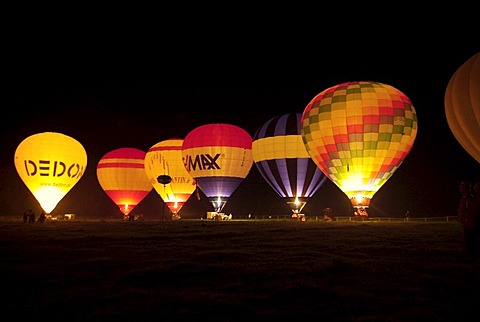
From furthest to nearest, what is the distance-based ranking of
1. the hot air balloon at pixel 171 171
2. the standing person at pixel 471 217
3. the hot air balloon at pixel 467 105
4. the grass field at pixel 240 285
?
the hot air balloon at pixel 171 171, the hot air balloon at pixel 467 105, the standing person at pixel 471 217, the grass field at pixel 240 285

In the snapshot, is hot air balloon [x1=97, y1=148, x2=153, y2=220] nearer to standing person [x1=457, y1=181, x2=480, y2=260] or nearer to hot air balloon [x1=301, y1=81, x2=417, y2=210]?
hot air balloon [x1=301, y1=81, x2=417, y2=210]

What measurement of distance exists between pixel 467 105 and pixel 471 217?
34.4 feet

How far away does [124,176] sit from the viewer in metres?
38.7

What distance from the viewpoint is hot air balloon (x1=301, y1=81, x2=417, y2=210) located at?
23.7 metres

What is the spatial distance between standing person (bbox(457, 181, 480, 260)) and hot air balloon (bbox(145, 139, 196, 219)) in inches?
1158

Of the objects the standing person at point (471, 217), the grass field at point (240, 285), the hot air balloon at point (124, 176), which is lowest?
the grass field at point (240, 285)

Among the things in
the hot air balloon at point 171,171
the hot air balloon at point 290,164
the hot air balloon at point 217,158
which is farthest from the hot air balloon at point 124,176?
the hot air balloon at point 290,164

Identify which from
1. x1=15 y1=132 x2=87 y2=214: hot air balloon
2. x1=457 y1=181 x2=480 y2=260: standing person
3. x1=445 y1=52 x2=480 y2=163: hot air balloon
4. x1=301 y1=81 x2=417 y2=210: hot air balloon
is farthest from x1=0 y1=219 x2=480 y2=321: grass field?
x1=15 y1=132 x2=87 y2=214: hot air balloon


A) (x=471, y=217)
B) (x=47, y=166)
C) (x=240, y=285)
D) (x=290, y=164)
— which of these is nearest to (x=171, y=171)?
(x=47, y=166)

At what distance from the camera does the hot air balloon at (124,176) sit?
38.7 m

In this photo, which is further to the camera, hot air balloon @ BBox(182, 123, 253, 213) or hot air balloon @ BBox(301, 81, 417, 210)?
hot air balloon @ BBox(182, 123, 253, 213)

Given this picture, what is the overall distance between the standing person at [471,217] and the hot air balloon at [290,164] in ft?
73.6

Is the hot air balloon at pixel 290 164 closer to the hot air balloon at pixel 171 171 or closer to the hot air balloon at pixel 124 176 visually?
the hot air balloon at pixel 171 171

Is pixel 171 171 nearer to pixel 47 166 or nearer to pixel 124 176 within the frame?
pixel 124 176
